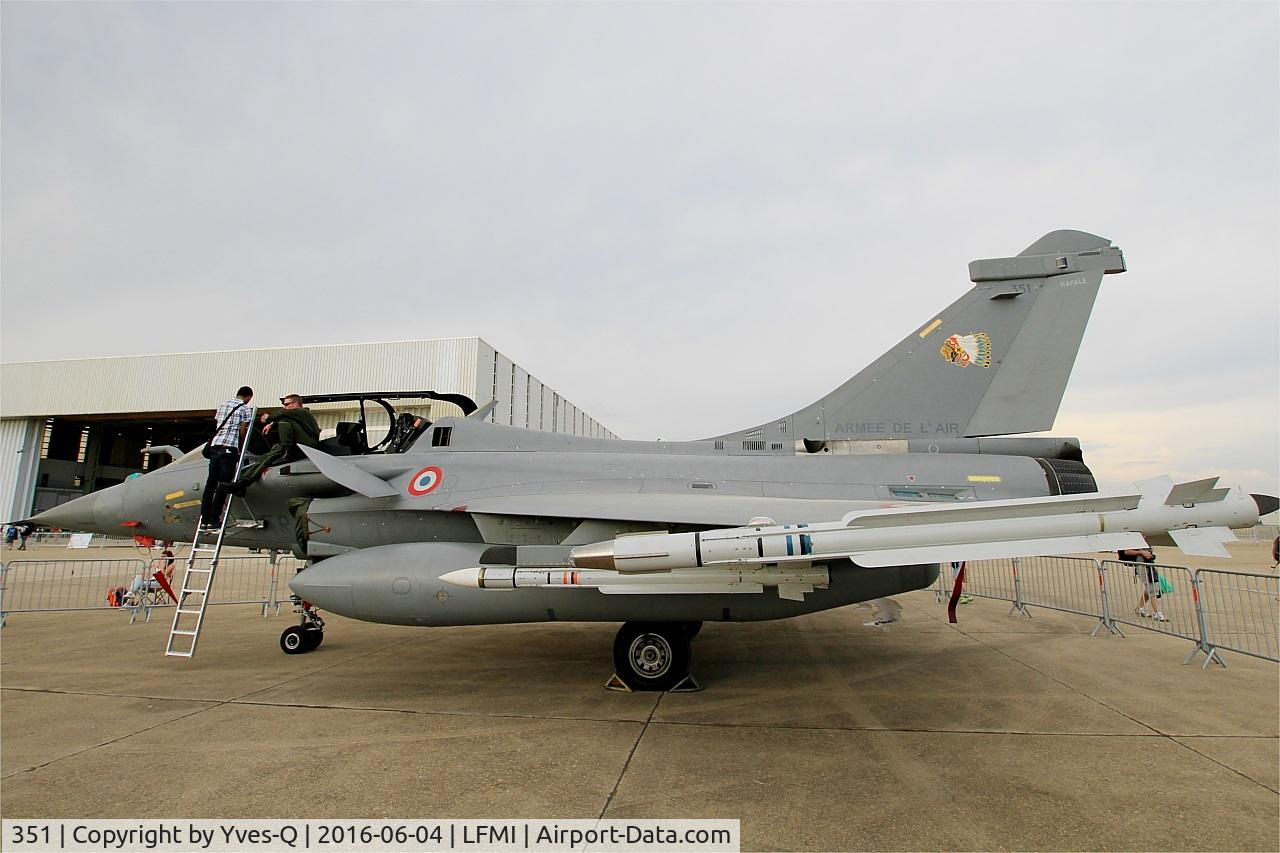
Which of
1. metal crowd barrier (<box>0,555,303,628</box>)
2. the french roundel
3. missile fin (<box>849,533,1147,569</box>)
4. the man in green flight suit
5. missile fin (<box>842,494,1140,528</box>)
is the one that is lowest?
metal crowd barrier (<box>0,555,303,628</box>)

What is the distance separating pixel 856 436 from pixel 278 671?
6287 millimetres

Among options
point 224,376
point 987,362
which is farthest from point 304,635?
point 224,376

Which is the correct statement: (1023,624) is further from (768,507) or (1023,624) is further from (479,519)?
(479,519)

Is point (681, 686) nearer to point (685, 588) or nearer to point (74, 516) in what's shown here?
point (685, 588)

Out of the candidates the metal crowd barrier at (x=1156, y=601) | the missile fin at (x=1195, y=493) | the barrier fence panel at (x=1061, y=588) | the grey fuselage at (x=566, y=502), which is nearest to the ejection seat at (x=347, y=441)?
the grey fuselage at (x=566, y=502)

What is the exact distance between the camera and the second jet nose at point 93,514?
707 centimetres

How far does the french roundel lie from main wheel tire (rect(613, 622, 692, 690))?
226cm

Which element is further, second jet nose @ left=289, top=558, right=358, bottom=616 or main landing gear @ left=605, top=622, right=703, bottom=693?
main landing gear @ left=605, top=622, right=703, bottom=693

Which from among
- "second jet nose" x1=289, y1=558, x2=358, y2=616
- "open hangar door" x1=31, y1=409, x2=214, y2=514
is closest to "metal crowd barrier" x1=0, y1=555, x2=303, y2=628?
"second jet nose" x1=289, y1=558, x2=358, y2=616

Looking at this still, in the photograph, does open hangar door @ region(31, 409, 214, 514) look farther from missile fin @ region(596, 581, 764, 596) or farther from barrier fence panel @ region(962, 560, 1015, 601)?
missile fin @ region(596, 581, 764, 596)

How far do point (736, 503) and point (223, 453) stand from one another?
540 centimetres

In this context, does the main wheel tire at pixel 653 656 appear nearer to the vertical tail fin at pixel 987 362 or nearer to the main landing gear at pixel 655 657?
the main landing gear at pixel 655 657

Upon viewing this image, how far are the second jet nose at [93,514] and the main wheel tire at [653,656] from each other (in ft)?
19.6

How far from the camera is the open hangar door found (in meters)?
37.6
